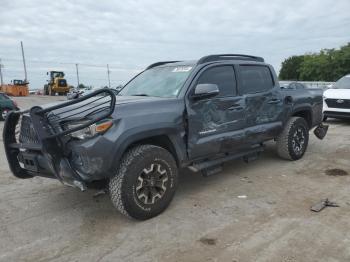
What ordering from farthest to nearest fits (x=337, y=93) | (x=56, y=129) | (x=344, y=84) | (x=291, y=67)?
(x=291, y=67)
(x=344, y=84)
(x=337, y=93)
(x=56, y=129)

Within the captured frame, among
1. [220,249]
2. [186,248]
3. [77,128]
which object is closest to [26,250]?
[77,128]

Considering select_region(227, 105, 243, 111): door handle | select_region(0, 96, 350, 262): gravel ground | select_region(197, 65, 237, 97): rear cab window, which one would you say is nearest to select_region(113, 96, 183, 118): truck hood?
select_region(197, 65, 237, 97): rear cab window

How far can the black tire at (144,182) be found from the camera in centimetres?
406

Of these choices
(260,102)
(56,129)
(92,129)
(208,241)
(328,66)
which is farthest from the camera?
(328,66)

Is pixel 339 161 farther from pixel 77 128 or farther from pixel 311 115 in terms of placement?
pixel 77 128

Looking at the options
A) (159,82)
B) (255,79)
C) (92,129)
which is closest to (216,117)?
(159,82)

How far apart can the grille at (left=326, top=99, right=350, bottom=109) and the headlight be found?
9.39 metres

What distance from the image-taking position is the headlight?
12.8 feet

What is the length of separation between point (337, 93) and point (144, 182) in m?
9.27

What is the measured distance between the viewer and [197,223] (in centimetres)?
422

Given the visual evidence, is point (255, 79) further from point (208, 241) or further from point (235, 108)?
point (208, 241)

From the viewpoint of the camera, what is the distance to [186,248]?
3.66 metres

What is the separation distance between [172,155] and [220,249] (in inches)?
56.4

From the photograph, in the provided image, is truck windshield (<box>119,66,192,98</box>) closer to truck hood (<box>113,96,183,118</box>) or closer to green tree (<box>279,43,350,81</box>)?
truck hood (<box>113,96,183,118</box>)
